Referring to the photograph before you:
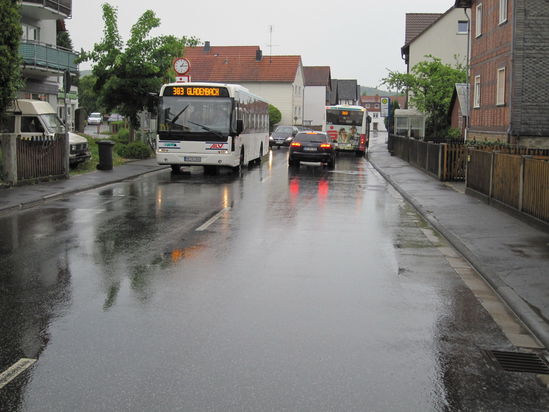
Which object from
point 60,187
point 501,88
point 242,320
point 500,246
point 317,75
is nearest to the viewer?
point 242,320

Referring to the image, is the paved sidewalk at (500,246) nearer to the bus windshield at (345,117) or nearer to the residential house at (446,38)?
the bus windshield at (345,117)

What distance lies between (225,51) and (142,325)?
89042 millimetres

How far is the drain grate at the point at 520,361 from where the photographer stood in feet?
17.4

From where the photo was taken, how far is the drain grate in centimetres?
529

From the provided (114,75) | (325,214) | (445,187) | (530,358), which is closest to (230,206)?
(325,214)

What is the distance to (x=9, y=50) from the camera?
56.9 ft

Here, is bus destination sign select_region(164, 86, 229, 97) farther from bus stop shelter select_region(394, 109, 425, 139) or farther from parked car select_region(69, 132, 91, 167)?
bus stop shelter select_region(394, 109, 425, 139)

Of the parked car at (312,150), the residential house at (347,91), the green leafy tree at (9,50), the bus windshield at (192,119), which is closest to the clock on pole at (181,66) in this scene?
the parked car at (312,150)

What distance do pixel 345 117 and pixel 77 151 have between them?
77.9 ft

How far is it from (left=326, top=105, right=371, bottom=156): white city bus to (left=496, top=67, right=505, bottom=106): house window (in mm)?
16794

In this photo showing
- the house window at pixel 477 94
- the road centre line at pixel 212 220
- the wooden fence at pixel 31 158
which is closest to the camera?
the road centre line at pixel 212 220

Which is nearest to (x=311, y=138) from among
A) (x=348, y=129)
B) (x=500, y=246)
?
(x=348, y=129)

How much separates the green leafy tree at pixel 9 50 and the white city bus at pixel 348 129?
28.1 meters

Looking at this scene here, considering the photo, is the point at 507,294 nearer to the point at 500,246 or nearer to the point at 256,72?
the point at 500,246
